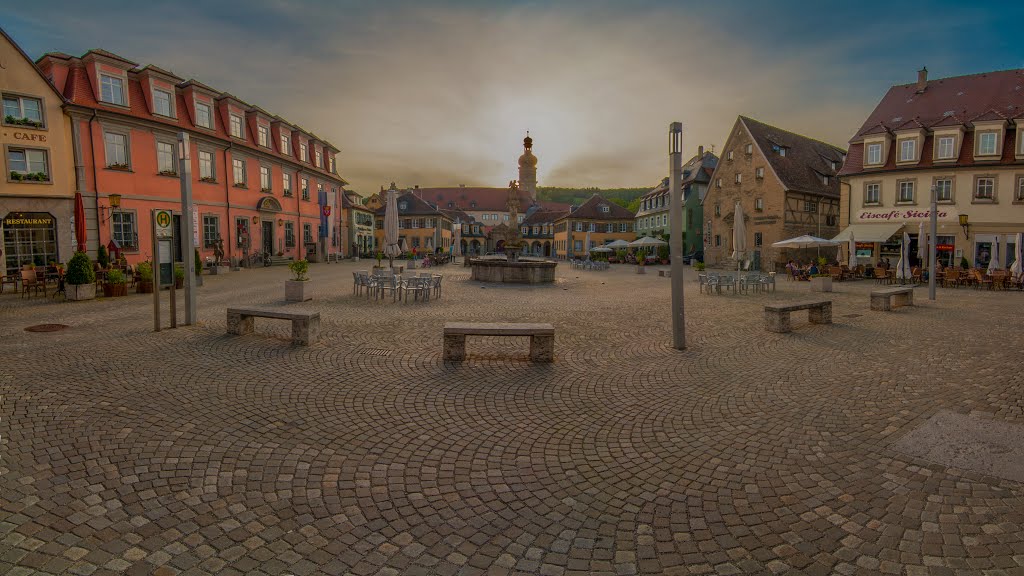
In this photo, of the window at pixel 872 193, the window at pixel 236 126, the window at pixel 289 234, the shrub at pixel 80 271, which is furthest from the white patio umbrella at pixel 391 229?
the window at pixel 872 193

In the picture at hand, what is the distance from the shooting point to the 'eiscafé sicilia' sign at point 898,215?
2722cm

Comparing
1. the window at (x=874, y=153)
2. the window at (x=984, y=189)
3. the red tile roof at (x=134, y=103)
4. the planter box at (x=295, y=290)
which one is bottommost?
the planter box at (x=295, y=290)

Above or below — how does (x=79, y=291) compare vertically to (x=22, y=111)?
below

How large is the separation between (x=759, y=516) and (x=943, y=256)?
32.8 metres

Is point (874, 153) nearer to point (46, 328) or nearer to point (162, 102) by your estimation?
point (46, 328)

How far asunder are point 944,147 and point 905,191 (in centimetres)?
278

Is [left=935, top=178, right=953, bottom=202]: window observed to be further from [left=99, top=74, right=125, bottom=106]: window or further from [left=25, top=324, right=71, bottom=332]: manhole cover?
[left=99, top=74, right=125, bottom=106]: window

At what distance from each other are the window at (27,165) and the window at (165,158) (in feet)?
15.2

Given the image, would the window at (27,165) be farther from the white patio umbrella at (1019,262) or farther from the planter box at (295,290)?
the white patio umbrella at (1019,262)

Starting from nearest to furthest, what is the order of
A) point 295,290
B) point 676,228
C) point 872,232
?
1. point 676,228
2. point 295,290
3. point 872,232

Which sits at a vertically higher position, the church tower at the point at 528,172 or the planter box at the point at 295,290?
the church tower at the point at 528,172

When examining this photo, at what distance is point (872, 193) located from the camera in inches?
1188

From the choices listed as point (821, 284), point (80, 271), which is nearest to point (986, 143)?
point (821, 284)

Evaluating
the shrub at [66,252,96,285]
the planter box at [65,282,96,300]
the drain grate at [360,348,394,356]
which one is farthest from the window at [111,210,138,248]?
the drain grate at [360,348,394,356]
